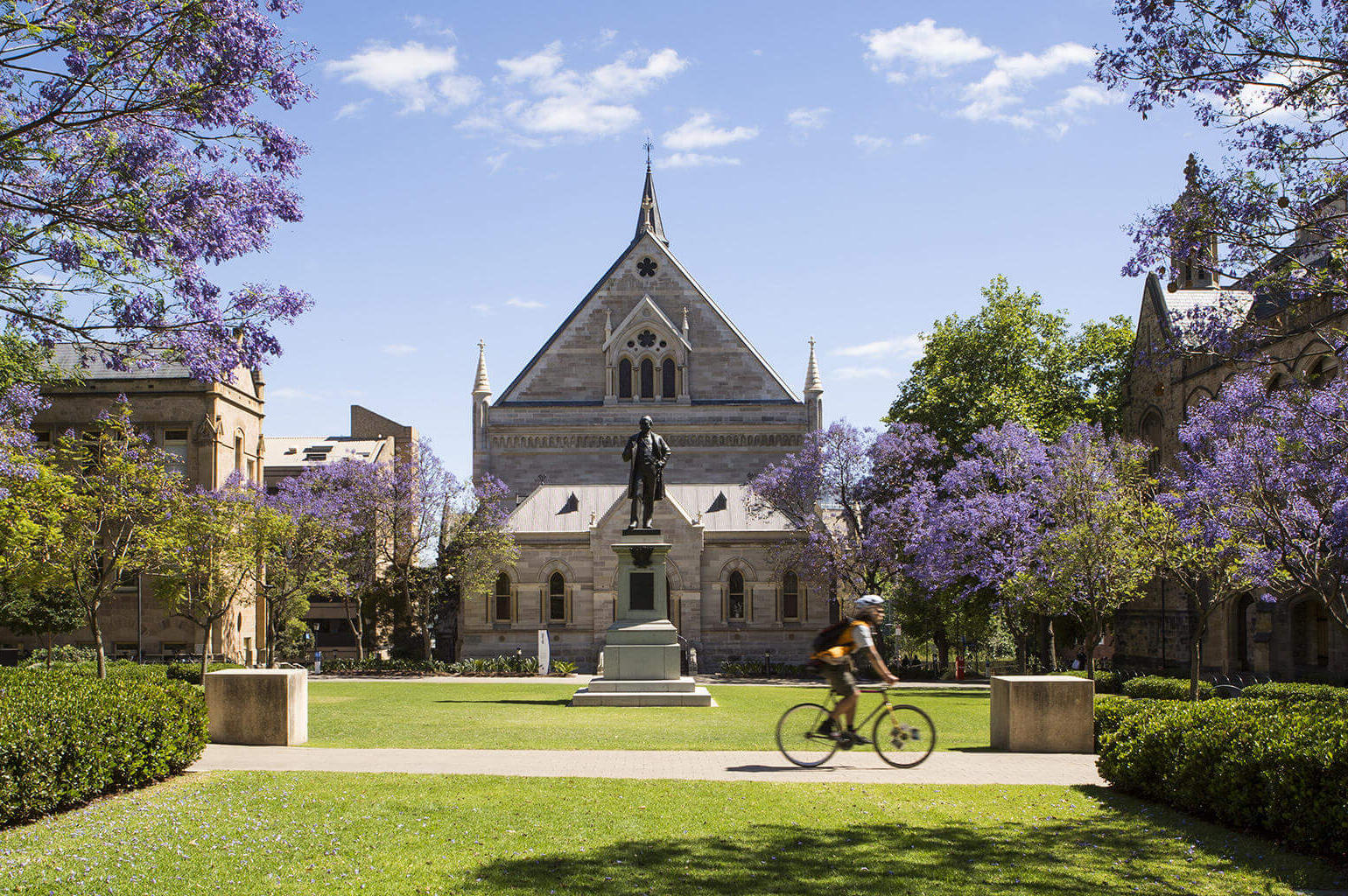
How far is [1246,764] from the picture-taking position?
36.8ft

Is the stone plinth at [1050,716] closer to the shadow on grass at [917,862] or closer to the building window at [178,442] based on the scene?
the shadow on grass at [917,862]

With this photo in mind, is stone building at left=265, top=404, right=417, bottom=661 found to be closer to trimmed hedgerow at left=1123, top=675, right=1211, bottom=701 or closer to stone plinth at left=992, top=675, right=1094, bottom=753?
trimmed hedgerow at left=1123, top=675, right=1211, bottom=701

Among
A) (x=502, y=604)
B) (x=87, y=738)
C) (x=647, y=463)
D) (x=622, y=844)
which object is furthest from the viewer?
(x=502, y=604)

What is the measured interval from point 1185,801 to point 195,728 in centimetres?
1101

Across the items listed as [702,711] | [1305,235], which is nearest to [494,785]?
[1305,235]

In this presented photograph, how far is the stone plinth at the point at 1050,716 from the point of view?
16891 mm

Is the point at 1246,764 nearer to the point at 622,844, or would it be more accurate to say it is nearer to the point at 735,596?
the point at 622,844

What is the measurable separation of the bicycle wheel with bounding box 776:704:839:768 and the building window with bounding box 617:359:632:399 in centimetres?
4572

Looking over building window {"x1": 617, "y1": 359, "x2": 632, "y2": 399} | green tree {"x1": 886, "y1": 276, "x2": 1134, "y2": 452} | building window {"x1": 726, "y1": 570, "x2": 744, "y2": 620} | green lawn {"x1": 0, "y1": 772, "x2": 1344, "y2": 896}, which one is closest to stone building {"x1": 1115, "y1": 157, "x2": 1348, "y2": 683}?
green tree {"x1": 886, "y1": 276, "x2": 1134, "y2": 452}

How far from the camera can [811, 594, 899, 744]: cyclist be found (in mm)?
13234

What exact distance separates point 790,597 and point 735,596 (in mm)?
2356

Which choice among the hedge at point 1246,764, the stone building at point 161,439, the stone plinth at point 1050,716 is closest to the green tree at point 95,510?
the stone building at point 161,439

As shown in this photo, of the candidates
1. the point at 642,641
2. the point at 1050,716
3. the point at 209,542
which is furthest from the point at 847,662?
the point at 209,542

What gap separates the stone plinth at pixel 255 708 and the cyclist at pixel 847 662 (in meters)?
7.77
